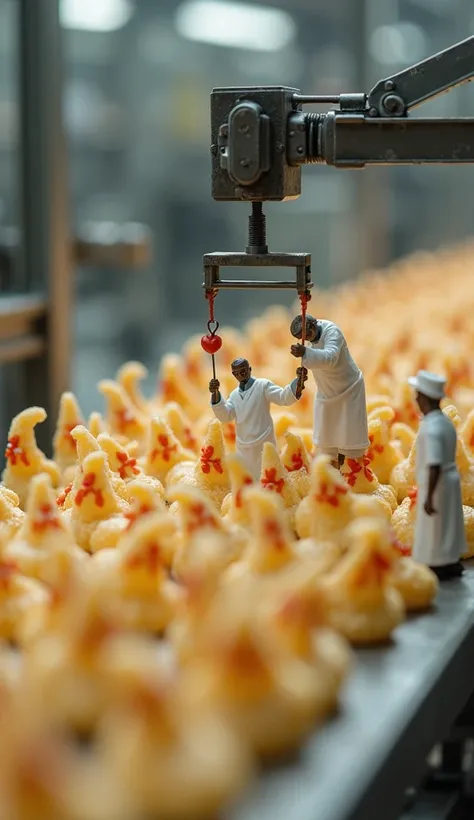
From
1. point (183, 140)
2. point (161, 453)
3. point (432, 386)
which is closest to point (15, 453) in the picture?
point (161, 453)

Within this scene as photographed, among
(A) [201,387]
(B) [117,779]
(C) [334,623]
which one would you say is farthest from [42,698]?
(A) [201,387]

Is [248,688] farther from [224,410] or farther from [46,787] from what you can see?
[224,410]

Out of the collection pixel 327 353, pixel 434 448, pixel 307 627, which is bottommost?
pixel 307 627

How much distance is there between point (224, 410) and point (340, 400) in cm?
18

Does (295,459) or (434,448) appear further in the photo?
(295,459)

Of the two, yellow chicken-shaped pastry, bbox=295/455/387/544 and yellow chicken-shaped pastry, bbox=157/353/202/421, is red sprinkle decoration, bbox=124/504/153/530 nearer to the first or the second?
yellow chicken-shaped pastry, bbox=295/455/387/544

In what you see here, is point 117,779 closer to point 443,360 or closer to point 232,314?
point 443,360

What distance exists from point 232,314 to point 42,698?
7533 millimetres

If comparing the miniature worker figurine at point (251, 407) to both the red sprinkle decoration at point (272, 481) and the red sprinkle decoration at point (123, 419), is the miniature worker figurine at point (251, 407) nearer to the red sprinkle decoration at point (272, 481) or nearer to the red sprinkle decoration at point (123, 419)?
the red sprinkle decoration at point (272, 481)

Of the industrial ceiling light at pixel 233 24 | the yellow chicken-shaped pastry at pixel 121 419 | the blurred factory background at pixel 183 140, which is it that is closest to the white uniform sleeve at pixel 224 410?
the yellow chicken-shaped pastry at pixel 121 419

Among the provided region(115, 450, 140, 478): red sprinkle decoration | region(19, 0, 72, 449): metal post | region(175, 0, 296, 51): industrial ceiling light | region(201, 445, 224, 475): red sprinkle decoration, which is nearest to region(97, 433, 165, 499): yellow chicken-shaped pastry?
region(115, 450, 140, 478): red sprinkle decoration

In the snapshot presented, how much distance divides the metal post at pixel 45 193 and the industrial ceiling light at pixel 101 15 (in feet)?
9.07

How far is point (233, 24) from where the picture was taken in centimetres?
687

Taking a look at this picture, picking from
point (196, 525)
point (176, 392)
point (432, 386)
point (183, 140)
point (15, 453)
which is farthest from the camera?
point (183, 140)
